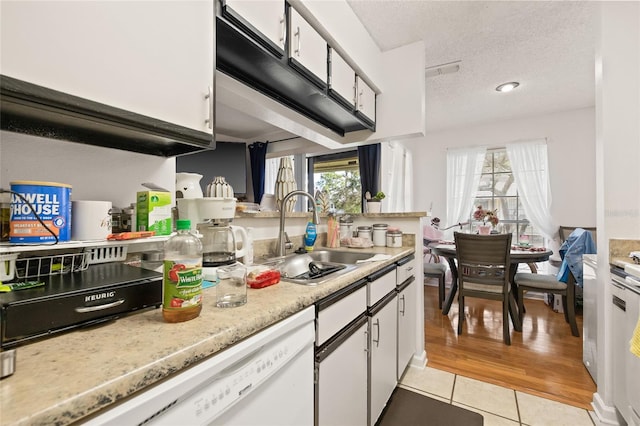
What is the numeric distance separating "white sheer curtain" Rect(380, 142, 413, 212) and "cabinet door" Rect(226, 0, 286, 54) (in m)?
2.71

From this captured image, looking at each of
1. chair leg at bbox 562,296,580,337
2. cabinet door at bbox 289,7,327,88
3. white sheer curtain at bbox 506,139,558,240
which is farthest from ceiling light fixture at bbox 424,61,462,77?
chair leg at bbox 562,296,580,337

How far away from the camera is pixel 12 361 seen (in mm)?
436

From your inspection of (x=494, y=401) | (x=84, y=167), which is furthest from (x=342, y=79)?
(x=494, y=401)

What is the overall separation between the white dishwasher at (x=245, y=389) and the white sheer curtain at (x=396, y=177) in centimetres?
321

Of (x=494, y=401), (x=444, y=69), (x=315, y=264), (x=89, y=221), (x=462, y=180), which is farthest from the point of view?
(x=462, y=180)

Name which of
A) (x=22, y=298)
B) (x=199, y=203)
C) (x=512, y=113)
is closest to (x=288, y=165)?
(x=199, y=203)

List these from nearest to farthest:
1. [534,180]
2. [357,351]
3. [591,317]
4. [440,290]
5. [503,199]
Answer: [357,351], [591,317], [440,290], [534,180], [503,199]

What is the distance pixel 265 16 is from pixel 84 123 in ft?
2.84

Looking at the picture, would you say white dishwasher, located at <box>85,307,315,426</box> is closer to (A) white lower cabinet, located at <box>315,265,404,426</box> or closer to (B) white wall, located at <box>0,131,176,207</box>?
(A) white lower cabinet, located at <box>315,265,404,426</box>

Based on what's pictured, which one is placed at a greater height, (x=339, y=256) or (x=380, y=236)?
(x=380, y=236)

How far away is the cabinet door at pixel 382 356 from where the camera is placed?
4.54ft

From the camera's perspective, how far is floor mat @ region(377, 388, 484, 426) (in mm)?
1555

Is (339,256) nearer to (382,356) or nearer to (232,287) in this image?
(382,356)

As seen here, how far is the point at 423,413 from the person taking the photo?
1.62 meters
